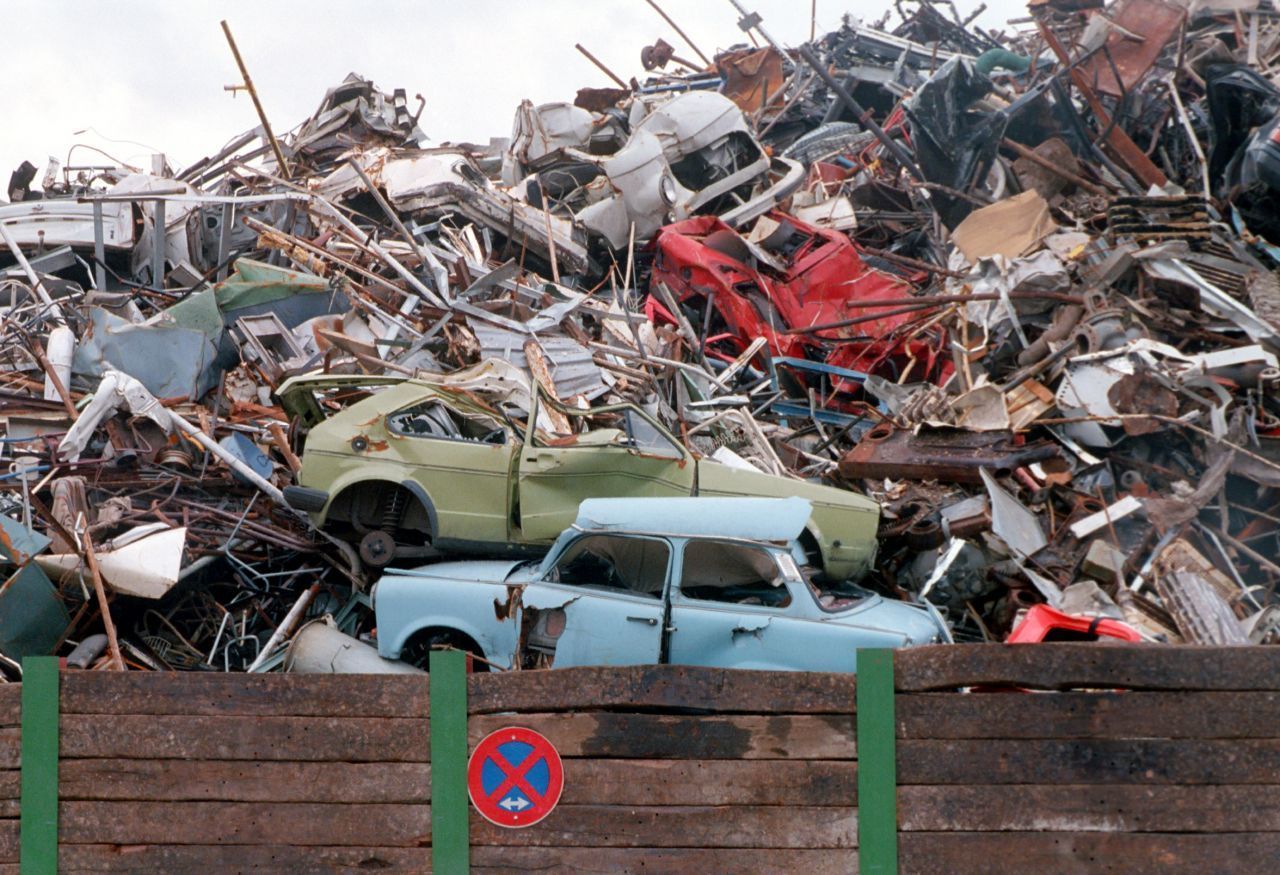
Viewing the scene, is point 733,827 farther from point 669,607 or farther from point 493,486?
point 493,486

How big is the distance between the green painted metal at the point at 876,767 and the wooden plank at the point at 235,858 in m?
1.63

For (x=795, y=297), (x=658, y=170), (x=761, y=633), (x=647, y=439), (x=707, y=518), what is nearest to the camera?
(x=761, y=633)

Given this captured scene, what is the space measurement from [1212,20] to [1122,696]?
47.2 ft

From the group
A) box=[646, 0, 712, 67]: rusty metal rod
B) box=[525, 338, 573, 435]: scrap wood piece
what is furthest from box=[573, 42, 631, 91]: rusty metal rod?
box=[525, 338, 573, 435]: scrap wood piece

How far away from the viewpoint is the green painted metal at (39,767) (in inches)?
185

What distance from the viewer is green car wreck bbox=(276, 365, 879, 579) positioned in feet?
25.4

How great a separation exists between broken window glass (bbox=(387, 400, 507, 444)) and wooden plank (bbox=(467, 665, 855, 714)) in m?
3.56

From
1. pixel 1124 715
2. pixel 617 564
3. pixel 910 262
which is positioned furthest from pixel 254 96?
pixel 1124 715

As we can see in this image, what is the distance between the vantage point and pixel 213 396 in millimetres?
10383

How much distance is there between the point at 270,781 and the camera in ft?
15.2

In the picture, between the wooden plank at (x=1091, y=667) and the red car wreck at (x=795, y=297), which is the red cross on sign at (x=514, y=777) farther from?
the red car wreck at (x=795, y=297)

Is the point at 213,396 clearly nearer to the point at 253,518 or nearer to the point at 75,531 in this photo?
the point at 253,518

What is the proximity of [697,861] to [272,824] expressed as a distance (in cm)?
161

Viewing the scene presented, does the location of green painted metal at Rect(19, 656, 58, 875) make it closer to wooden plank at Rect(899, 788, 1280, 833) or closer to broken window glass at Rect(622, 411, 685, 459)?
wooden plank at Rect(899, 788, 1280, 833)
